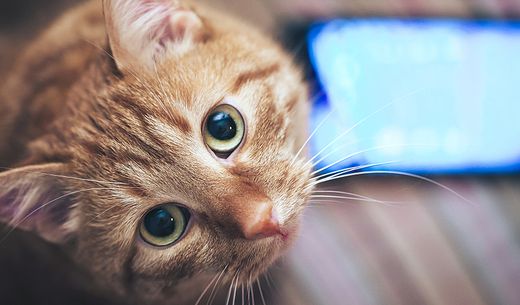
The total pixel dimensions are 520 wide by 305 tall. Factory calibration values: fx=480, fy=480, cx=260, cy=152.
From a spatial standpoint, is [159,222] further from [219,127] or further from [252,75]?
[252,75]

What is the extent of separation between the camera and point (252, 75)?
3.63 ft

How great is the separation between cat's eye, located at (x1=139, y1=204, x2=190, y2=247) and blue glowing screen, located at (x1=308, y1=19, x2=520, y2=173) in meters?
0.90

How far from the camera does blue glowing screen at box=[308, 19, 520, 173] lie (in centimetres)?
175

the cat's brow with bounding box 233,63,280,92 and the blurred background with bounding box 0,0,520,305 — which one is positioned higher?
the blurred background with bounding box 0,0,520,305

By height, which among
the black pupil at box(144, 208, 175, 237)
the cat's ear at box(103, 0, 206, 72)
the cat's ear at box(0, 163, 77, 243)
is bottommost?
the cat's ear at box(0, 163, 77, 243)

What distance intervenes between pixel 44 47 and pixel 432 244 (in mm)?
1619

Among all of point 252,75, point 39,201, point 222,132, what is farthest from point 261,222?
point 39,201

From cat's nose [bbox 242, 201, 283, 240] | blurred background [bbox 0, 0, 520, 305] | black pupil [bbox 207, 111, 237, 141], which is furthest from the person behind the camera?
blurred background [bbox 0, 0, 520, 305]

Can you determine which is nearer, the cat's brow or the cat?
the cat

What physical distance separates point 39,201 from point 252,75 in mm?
539

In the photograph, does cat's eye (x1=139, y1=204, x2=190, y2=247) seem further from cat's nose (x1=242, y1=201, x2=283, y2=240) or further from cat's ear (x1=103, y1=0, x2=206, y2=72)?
cat's ear (x1=103, y1=0, x2=206, y2=72)

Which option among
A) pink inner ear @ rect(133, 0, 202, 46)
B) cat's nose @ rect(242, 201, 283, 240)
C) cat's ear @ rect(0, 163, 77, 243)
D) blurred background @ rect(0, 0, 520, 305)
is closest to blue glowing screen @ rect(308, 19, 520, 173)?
blurred background @ rect(0, 0, 520, 305)

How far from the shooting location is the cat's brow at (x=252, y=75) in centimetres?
107

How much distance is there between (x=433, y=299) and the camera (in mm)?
1916
